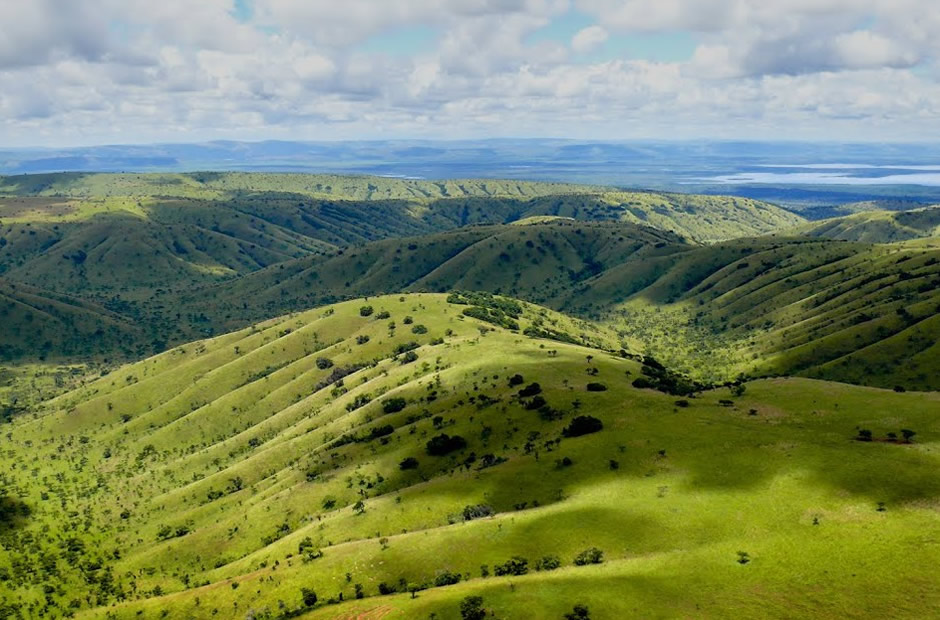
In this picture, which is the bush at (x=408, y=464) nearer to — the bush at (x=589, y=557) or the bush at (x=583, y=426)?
the bush at (x=583, y=426)

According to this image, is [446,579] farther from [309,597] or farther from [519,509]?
[519,509]

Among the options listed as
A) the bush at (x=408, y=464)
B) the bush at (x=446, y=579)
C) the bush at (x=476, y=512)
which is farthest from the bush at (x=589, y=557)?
the bush at (x=408, y=464)

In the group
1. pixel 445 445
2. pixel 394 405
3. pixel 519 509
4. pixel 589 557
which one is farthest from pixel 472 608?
pixel 394 405

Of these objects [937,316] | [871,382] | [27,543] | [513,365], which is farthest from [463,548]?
[937,316]

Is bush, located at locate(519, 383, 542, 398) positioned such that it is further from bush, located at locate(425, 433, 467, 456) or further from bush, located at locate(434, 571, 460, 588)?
bush, located at locate(434, 571, 460, 588)

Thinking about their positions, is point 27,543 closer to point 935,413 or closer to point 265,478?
point 265,478

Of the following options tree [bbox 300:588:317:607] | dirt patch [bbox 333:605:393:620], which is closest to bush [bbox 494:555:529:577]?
dirt patch [bbox 333:605:393:620]
